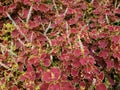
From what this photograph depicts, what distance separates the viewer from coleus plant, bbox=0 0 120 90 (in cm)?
190

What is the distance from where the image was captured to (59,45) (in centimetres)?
→ 203

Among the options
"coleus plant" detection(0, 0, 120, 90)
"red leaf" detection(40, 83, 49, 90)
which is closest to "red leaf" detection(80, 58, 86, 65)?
"coleus plant" detection(0, 0, 120, 90)

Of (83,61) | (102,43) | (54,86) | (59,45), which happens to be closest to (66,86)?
(54,86)

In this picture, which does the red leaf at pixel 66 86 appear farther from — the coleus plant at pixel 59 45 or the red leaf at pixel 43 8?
the red leaf at pixel 43 8

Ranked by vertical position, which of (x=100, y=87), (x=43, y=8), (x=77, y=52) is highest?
(x=43, y=8)

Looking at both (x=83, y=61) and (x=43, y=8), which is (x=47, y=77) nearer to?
(x=83, y=61)

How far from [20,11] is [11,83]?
0.66 m

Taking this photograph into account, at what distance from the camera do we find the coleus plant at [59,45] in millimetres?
1899

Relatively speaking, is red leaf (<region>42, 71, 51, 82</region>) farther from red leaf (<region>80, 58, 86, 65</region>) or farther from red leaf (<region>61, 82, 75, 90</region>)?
red leaf (<region>80, 58, 86, 65</region>)

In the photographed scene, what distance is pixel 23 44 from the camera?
2094 millimetres

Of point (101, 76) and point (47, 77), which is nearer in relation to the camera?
point (47, 77)

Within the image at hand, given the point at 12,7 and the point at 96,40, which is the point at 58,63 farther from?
the point at 12,7

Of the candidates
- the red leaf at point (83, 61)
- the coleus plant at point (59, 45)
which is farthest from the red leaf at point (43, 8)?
the red leaf at point (83, 61)

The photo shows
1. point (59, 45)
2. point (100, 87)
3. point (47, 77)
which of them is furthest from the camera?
point (59, 45)
